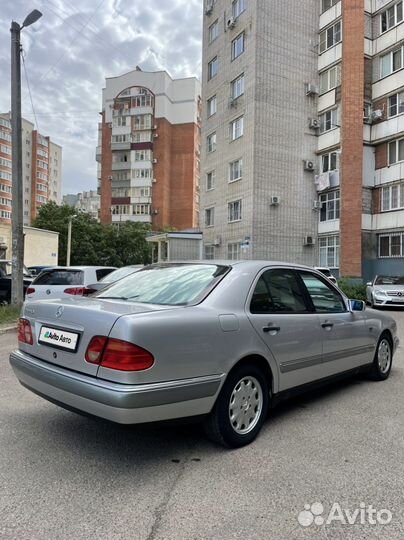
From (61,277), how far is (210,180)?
22.2 metres

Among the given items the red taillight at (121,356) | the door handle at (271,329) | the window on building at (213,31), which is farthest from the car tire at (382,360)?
the window on building at (213,31)

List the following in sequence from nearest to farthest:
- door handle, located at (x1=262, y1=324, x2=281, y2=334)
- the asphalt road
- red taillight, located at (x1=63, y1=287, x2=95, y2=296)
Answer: the asphalt road → door handle, located at (x1=262, y1=324, x2=281, y2=334) → red taillight, located at (x1=63, y1=287, x2=95, y2=296)

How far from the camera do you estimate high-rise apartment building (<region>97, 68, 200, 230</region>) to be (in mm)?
63344

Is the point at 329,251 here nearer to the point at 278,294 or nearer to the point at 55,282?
the point at 55,282

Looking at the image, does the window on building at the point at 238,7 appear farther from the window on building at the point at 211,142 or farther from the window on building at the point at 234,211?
the window on building at the point at 234,211

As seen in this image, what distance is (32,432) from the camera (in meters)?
3.86

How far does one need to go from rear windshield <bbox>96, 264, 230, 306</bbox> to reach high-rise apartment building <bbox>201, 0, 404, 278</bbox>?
21252 millimetres

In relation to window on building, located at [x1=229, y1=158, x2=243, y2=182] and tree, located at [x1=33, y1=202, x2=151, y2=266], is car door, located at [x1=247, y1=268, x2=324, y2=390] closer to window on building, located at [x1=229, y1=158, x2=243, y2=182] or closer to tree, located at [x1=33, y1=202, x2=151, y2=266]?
window on building, located at [x1=229, y1=158, x2=243, y2=182]

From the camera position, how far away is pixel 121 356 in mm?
2986

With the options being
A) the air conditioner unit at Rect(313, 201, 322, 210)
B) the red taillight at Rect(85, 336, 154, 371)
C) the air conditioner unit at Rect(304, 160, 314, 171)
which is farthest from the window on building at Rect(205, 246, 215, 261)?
the red taillight at Rect(85, 336, 154, 371)

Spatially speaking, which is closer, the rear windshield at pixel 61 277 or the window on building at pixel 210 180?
the rear windshield at pixel 61 277

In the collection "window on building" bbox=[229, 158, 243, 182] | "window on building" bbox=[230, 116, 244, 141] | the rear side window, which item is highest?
"window on building" bbox=[230, 116, 244, 141]

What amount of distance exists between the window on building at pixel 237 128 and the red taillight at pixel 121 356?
84.4ft

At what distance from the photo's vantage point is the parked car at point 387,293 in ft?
57.4
